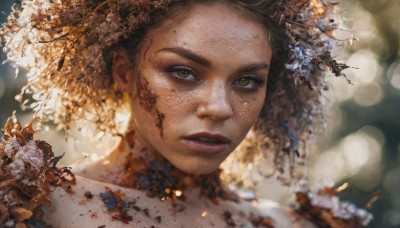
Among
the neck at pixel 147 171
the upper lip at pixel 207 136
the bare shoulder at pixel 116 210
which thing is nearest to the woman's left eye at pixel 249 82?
the upper lip at pixel 207 136

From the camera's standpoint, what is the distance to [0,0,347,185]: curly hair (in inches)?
97.0

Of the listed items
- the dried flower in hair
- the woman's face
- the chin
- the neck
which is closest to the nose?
the woman's face

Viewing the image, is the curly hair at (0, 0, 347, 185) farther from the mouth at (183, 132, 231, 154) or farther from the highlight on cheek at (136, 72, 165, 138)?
the mouth at (183, 132, 231, 154)

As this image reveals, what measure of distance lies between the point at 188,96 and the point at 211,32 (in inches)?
10.5

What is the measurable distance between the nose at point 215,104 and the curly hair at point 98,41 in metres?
0.31

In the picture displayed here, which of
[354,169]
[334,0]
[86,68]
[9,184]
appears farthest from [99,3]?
[354,169]

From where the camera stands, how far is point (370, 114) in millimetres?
6023

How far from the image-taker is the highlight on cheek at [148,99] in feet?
8.00

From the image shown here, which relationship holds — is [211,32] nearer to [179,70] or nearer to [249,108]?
[179,70]

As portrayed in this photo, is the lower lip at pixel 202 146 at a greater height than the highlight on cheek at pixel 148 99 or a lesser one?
lesser

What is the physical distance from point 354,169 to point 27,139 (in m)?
4.54

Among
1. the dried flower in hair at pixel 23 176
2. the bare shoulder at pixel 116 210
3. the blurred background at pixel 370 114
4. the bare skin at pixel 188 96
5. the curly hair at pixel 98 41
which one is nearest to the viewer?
the dried flower in hair at pixel 23 176

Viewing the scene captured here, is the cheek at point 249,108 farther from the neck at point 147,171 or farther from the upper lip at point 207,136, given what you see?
the neck at point 147,171

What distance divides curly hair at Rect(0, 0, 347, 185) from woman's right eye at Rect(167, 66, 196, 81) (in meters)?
0.22
